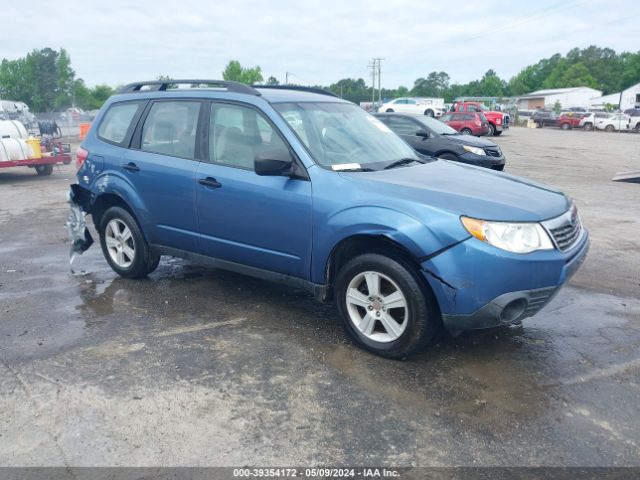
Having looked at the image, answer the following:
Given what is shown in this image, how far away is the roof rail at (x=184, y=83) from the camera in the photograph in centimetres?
494

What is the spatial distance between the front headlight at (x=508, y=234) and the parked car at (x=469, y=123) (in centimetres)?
2636

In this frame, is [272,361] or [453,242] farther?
[272,361]

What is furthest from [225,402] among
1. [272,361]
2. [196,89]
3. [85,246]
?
[85,246]

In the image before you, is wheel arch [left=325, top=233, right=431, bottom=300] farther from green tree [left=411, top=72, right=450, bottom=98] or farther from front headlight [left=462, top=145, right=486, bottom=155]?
green tree [left=411, top=72, right=450, bottom=98]

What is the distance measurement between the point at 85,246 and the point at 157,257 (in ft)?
3.25

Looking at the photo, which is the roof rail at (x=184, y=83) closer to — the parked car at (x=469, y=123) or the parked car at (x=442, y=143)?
the parked car at (x=442, y=143)

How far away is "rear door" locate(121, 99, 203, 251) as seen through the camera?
5023mm

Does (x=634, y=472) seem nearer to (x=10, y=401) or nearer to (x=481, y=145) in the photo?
(x=10, y=401)

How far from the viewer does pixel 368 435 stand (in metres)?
3.14

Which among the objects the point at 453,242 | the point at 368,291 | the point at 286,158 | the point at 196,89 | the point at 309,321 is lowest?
the point at 309,321

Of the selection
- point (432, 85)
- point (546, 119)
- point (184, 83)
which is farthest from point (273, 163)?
point (432, 85)

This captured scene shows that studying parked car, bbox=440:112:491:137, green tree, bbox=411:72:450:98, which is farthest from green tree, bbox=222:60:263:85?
parked car, bbox=440:112:491:137

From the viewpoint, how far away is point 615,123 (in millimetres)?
41812

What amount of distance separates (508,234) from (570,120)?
45.8 m
